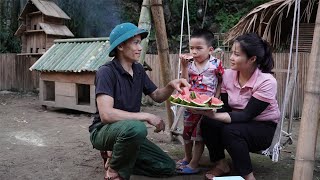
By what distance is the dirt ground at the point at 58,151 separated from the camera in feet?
11.2

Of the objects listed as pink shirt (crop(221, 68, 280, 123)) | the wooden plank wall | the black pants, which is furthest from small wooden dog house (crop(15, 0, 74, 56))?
the black pants

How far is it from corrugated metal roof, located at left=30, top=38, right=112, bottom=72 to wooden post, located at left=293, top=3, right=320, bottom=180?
4.50 meters

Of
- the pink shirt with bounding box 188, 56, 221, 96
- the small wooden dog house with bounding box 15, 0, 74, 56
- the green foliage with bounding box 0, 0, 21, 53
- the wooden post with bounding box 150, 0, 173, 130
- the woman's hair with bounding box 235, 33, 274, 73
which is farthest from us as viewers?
the green foliage with bounding box 0, 0, 21, 53

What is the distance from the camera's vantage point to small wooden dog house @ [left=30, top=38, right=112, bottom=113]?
21.7 ft

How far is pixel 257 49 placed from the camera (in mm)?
2906

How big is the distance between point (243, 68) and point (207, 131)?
609mm

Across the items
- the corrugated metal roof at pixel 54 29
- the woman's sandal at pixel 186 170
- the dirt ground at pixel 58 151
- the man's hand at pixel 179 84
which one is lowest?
the dirt ground at pixel 58 151

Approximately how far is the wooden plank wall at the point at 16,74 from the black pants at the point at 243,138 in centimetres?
872

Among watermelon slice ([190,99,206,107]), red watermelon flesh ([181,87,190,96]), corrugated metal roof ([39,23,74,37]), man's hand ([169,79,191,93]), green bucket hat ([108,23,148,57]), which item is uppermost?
corrugated metal roof ([39,23,74,37])

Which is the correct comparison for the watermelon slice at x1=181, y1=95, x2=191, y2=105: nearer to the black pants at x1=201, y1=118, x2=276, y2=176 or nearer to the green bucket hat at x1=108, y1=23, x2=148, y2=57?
the black pants at x1=201, y1=118, x2=276, y2=176

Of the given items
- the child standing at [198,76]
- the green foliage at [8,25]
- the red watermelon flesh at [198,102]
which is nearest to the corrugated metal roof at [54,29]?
the green foliage at [8,25]

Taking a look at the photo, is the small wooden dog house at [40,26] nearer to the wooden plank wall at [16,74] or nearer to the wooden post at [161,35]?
the wooden plank wall at [16,74]

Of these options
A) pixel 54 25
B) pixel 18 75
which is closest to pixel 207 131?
pixel 54 25

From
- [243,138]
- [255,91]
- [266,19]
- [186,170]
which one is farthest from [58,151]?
[266,19]
